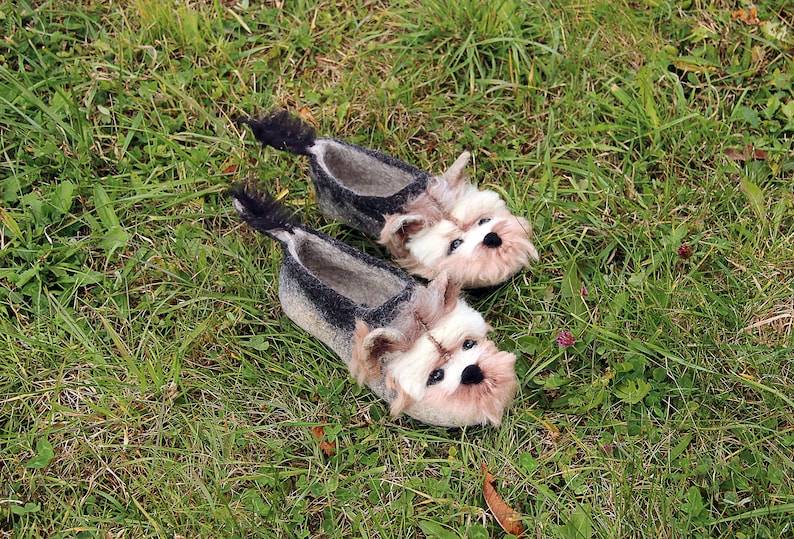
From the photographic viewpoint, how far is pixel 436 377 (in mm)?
2670

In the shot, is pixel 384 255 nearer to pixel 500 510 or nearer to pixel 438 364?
pixel 438 364

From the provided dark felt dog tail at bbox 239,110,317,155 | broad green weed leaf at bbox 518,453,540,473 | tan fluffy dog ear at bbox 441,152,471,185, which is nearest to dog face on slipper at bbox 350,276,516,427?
broad green weed leaf at bbox 518,453,540,473

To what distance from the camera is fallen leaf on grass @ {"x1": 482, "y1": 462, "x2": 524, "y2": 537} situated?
2.50 m

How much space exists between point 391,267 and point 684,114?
1526 mm

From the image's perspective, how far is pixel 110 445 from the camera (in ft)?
8.89

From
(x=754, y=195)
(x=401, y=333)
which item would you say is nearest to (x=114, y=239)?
(x=401, y=333)

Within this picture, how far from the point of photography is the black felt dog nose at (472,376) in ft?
8.51

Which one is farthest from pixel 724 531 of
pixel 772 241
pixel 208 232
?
pixel 208 232

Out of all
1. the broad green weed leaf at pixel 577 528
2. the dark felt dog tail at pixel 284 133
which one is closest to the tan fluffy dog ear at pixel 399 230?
the dark felt dog tail at pixel 284 133

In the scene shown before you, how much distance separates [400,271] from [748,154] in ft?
5.24

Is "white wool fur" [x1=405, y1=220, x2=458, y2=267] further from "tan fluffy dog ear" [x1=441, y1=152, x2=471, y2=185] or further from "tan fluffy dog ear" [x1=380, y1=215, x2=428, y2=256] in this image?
"tan fluffy dog ear" [x1=441, y1=152, x2=471, y2=185]

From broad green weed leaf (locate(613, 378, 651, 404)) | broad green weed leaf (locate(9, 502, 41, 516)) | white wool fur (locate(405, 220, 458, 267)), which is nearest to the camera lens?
broad green weed leaf (locate(9, 502, 41, 516))

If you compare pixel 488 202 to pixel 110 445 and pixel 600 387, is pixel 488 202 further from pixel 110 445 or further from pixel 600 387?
pixel 110 445

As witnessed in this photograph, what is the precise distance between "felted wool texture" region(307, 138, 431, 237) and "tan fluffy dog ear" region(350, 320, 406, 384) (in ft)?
2.02
